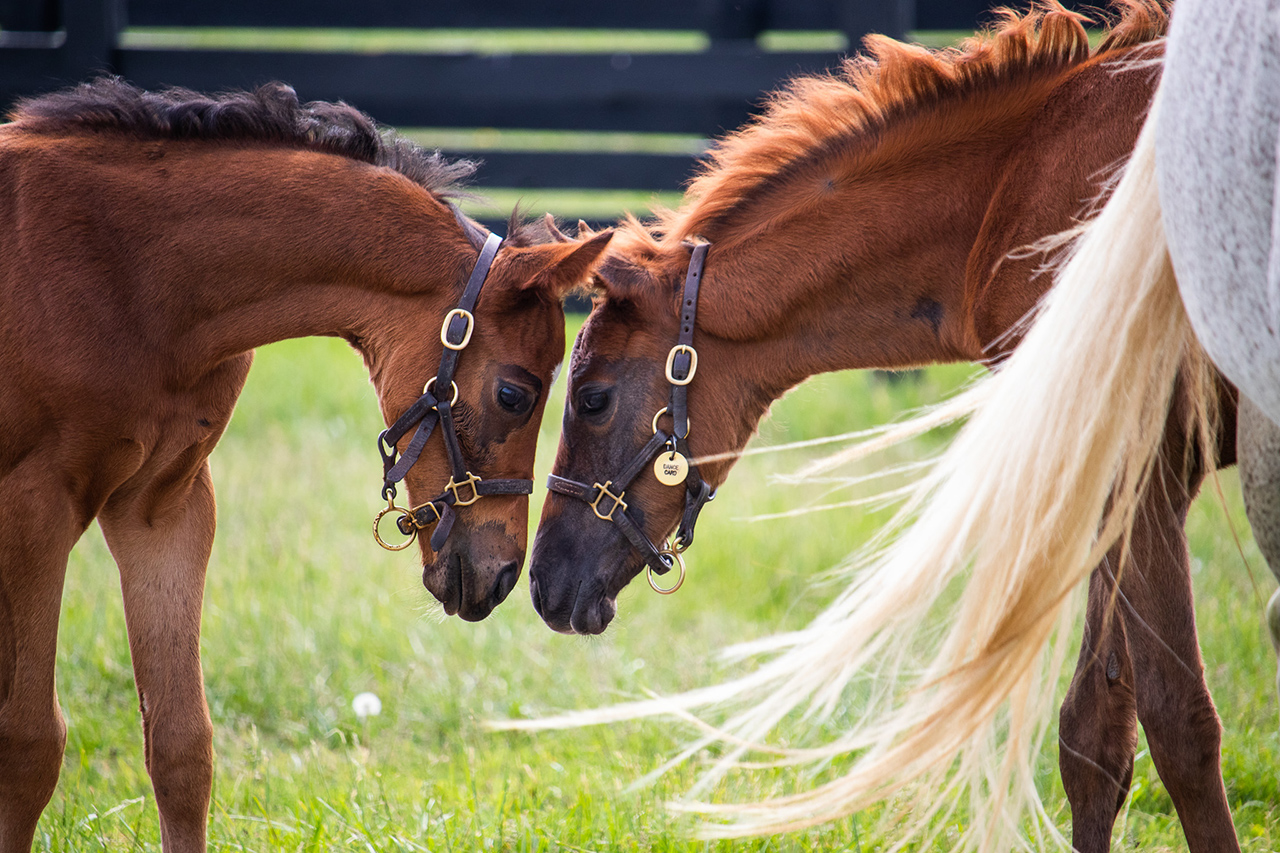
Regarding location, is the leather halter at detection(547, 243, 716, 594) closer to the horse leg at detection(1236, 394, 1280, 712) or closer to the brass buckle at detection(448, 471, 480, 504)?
the brass buckle at detection(448, 471, 480, 504)

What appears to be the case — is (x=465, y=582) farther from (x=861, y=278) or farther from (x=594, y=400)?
(x=861, y=278)

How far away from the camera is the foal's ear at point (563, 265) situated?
2.29m

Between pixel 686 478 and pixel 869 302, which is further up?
pixel 869 302

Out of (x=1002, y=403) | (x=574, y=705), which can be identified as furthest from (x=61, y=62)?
(x=1002, y=403)

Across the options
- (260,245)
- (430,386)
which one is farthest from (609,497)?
(260,245)

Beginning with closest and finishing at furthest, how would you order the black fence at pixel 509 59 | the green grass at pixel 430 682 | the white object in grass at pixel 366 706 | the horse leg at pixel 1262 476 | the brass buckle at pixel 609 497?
the horse leg at pixel 1262 476 → the brass buckle at pixel 609 497 → the green grass at pixel 430 682 → the white object in grass at pixel 366 706 → the black fence at pixel 509 59

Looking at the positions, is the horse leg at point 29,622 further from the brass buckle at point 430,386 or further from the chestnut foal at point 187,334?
the brass buckle at point 430,386

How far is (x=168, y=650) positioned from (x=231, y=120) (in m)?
1.23

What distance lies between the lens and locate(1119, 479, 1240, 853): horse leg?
2139mm

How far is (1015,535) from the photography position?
1.50 metres

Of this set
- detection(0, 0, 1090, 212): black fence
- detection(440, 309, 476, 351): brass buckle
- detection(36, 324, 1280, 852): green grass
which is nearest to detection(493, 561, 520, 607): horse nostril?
detection(36, 324, 1280, 852): green grass

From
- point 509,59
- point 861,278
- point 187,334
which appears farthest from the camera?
point 509,59

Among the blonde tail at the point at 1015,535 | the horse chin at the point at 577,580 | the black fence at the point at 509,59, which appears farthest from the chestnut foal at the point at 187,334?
A: the black fence at the point at 509,59

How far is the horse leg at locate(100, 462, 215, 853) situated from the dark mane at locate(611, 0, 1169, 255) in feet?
4.20
